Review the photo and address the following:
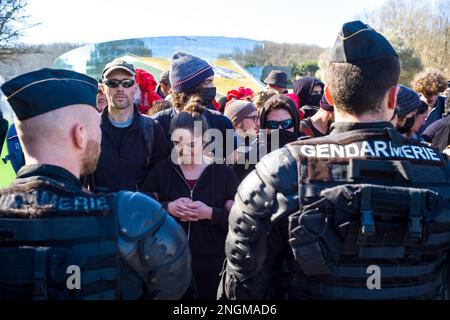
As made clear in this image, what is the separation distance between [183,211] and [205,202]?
200 millimetres

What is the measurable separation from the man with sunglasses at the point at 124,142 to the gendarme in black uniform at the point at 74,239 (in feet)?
5.67

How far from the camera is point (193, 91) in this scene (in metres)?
4.30

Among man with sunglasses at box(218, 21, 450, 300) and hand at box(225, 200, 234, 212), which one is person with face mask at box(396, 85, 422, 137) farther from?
man with sunglasses at box(218, 21, 450, 300)

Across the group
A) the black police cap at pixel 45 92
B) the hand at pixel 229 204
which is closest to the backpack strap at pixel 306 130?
the hand at pixel 229 204

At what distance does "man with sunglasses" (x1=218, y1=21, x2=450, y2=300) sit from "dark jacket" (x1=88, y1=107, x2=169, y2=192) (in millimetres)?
1783

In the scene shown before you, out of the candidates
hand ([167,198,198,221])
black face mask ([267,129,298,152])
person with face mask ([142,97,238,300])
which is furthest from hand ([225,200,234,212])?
black face mask ([267,129,298,152])

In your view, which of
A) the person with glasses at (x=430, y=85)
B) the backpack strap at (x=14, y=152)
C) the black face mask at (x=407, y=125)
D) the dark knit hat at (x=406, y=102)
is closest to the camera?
the dark knit hat at (x=406, y=102)

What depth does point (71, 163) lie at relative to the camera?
1.91m

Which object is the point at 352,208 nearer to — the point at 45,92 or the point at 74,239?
the point at 74,239

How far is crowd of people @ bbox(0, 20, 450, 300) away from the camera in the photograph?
6.32 feet

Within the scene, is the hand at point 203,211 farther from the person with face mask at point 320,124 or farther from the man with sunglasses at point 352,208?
the person with face mask at point 320,124

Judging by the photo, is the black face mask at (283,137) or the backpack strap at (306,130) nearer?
the black face mask at (283,137)

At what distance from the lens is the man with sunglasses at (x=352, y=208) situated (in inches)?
73.7

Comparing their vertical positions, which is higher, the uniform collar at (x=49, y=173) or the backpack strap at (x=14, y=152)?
the uniform collar at (x=49, y=173)
